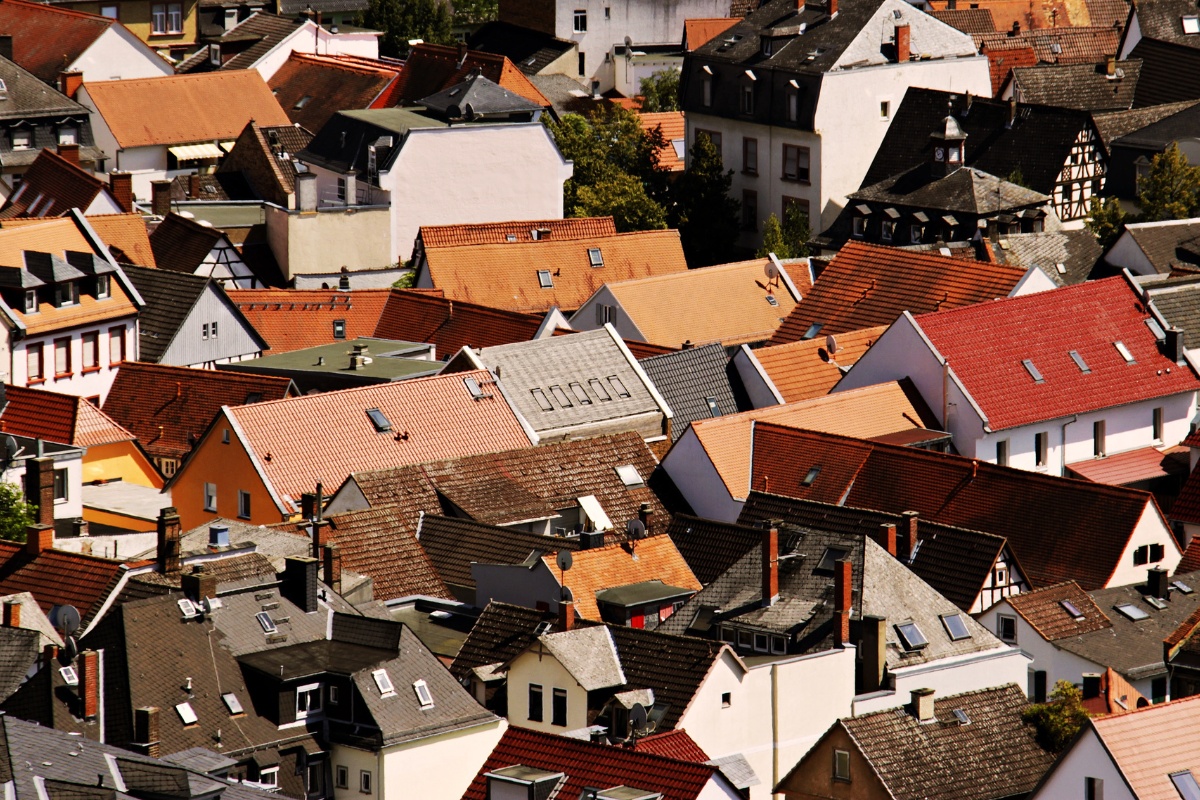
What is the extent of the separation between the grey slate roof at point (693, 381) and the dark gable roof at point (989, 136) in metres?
22.6

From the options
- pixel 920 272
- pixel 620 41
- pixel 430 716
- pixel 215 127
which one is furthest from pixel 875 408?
pixel 620 41

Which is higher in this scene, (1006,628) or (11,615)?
(11,615)

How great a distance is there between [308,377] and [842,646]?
26.9 meters

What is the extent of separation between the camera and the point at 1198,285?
282ft

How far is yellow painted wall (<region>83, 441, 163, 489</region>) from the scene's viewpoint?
78875 millimetres

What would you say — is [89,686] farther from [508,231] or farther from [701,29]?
[701,29]

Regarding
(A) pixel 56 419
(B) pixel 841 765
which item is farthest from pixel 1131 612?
(A) pixel 56 419

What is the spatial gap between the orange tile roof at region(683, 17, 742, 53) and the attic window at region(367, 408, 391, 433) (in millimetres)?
58393

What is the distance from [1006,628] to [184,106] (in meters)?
63.0

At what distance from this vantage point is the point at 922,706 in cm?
6006

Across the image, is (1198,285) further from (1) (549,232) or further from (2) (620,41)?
(2) (620,41)

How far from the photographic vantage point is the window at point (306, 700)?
58.2 meters

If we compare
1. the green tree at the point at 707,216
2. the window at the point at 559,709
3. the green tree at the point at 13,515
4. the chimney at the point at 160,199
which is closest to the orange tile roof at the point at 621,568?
the window at the point at 559,709

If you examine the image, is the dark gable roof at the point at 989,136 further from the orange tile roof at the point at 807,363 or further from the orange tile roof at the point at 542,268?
A: the orange tile roof at the point at 807,363
